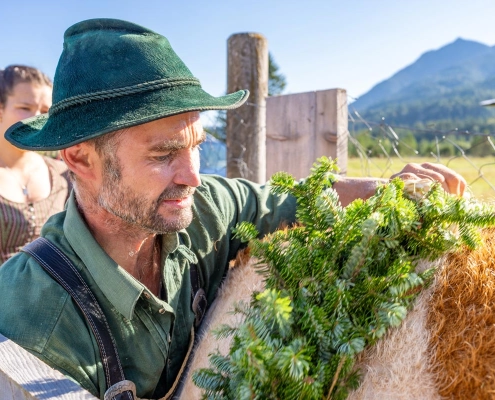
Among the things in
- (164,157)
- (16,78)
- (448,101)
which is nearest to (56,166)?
(16,78)

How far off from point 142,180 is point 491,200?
1.04 m

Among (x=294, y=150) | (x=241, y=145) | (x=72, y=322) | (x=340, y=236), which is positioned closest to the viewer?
(x=340, y=236)

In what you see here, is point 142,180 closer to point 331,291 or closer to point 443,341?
point 331,291

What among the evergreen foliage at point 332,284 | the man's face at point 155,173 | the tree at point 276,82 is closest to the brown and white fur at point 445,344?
the evergreen foliage at point 332,284

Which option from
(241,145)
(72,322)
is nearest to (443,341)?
(72,322)

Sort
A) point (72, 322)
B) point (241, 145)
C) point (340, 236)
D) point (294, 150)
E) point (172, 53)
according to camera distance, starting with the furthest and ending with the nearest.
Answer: point (241, 145) < point (294, 150) < point (172, 53) < point (72, 322) < point (340, 236)

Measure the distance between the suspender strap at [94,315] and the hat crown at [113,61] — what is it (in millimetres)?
487

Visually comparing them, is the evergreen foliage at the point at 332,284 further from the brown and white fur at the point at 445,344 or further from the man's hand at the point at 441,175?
the man's hand at the point at 441,175

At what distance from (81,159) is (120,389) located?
723 mm

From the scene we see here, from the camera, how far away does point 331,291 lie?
0.96 meters

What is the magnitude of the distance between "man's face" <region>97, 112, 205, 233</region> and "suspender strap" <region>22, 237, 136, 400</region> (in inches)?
8.9

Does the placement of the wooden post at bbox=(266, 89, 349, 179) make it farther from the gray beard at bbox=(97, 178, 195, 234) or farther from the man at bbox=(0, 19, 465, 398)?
the gray beard at bbox=(97, 178, 195, 234)

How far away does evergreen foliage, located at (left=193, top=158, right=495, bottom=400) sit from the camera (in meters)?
0.87

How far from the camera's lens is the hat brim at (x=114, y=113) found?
4.08 ft
